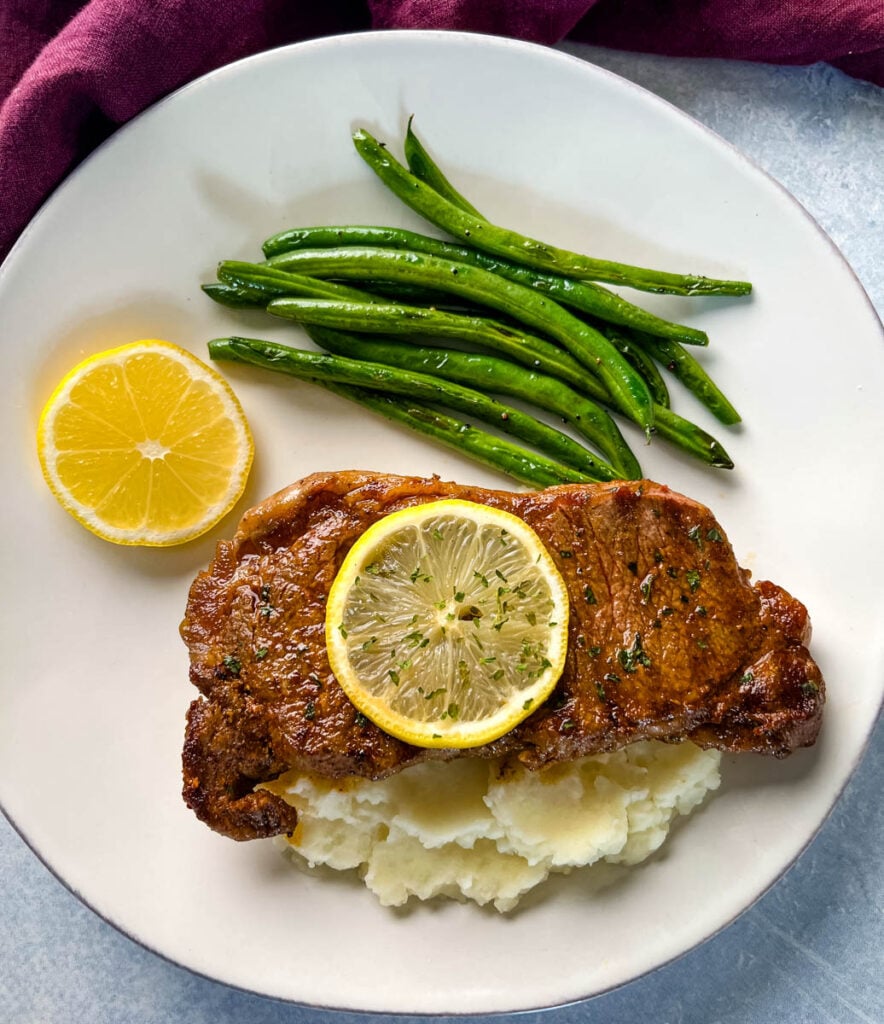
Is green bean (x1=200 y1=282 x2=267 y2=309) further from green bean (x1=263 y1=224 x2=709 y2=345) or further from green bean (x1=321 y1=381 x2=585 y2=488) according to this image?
green bean (x1=321 y1=381 x2=585 y2=488)

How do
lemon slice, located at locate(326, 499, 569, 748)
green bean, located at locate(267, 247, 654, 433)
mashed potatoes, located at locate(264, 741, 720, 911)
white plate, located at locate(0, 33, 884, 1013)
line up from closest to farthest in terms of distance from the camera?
lemon slice, located at locate(326, 499, 569, 748) → mashed potatoes, located at locate(264, 741, 720, 911) → white plate, located at locate(0, 33, 884, 1013) → green bean, located at locate(267, 247, 654, 433)

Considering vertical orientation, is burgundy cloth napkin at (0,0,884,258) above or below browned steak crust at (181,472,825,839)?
above

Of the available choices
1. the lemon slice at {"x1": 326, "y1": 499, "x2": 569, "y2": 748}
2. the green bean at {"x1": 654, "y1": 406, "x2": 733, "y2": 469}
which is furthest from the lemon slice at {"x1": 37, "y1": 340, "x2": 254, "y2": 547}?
the green bean at {"x1": 654, "y1": 406, "x2": 733, "y2": 469}

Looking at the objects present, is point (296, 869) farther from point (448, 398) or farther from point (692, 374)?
point (692, 374)

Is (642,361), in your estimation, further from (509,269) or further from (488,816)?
(488,816)

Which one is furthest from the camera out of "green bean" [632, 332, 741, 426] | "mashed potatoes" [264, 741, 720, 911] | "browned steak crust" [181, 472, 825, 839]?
"green bean" [632, 332, 741, 426]

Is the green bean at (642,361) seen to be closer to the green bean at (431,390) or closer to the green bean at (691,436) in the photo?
the green bean at (691,436)
